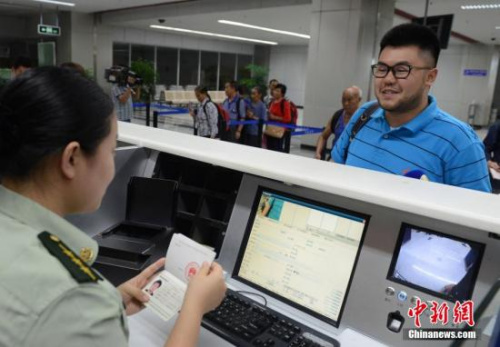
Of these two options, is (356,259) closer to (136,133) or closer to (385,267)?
(385,267)

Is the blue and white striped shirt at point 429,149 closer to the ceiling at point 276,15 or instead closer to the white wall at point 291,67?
the ceiling at point 276,15

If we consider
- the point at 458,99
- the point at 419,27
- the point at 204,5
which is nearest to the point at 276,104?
the point at 204,5

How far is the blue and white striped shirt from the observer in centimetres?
154

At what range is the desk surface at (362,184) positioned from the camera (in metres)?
0.88

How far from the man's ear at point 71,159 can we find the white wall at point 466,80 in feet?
50.4

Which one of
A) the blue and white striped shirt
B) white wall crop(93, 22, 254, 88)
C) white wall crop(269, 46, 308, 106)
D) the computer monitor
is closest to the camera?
the computer monitor

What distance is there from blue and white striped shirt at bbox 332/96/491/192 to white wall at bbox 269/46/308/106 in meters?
16.5

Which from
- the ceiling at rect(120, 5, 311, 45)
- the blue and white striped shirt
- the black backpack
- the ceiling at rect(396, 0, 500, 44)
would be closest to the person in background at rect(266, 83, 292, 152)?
the black backpack

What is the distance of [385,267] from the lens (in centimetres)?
105

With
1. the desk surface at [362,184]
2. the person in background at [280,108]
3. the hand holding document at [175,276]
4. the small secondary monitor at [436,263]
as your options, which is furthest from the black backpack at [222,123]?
the small secondary monitor at [436,263]

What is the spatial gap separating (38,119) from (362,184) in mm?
728

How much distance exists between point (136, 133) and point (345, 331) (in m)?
1.11

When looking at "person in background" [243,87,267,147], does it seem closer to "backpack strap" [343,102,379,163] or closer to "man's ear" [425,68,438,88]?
"backpack strap" [343,102,379,163]

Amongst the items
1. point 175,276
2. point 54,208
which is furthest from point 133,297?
point 54,208
